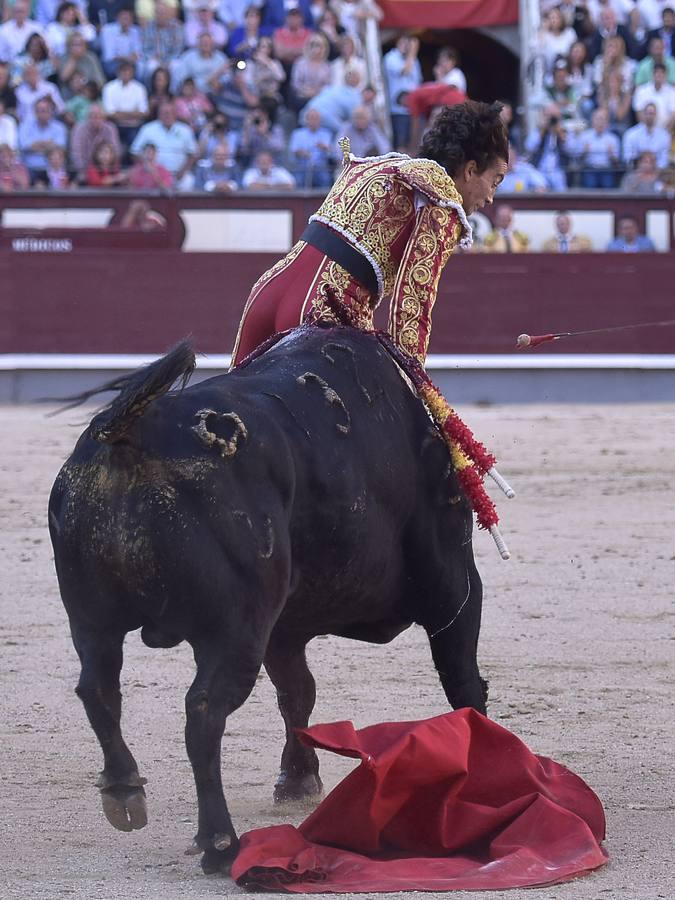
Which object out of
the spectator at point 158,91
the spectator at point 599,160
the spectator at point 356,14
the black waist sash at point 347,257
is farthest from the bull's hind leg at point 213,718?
the spectator at point 356,14

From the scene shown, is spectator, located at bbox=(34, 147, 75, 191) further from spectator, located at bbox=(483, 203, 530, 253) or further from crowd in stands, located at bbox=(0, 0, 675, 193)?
spectator, located at bbox=(483, 203, 530, 253)

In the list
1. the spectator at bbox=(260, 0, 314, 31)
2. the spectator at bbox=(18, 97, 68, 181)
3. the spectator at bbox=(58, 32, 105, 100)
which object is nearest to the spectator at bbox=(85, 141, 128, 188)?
the spectator at bbox=(18, 97, 68, 181)

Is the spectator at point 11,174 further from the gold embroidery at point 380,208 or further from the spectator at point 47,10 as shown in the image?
the gold embroidery at point 380,208

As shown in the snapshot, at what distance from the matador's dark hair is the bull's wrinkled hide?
110cm

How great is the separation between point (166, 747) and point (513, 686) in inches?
37.0

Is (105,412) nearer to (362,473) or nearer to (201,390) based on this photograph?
(201,390)

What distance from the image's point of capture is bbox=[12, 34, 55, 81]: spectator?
1067 centimetres

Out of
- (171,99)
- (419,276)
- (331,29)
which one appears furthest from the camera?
(331,29)

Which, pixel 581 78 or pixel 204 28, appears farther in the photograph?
pixel 581 78

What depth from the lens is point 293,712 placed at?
10.6 ft

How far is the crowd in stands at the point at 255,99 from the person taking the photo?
10.3 metres

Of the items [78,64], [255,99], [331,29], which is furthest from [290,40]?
[78,64]

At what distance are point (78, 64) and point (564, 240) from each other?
3.44 metres

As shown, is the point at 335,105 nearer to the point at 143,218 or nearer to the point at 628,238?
the point at 143,218
